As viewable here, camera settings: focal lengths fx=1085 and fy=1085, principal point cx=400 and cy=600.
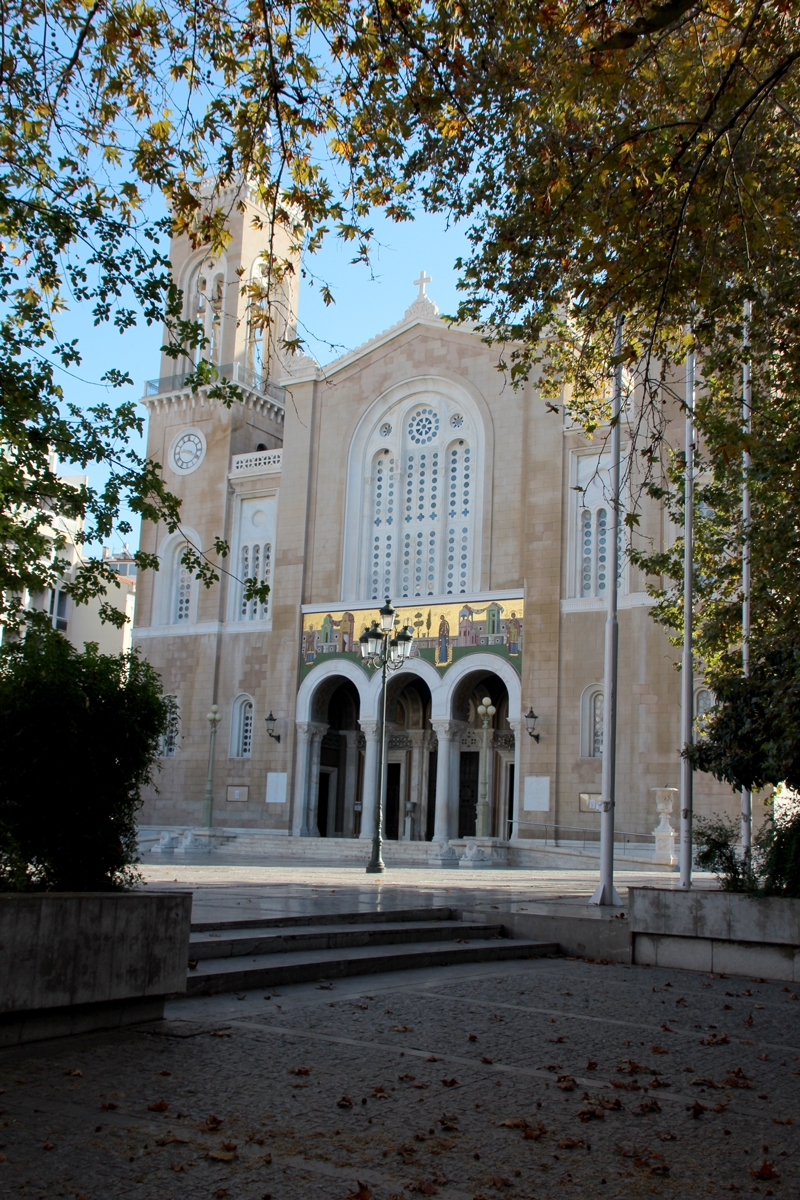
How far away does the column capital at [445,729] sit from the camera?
32.1 metres

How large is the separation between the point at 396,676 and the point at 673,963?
24.4 metres

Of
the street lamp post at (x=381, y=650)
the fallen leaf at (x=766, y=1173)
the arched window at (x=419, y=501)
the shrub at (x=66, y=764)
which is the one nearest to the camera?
the fallen leaf at (x=766, y=1173)

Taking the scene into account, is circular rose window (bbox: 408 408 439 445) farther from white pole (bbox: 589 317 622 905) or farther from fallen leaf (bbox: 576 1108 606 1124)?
fallen leaf (bbox: 576 1108 606 1124)

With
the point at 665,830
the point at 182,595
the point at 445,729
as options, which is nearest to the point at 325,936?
the point at 665,830

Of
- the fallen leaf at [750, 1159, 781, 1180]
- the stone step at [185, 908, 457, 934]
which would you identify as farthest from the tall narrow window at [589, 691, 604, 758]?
the fallen leaf at [750, 1159, 781, 1180]

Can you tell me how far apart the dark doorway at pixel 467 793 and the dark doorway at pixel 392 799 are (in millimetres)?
2348

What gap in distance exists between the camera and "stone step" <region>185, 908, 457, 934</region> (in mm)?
9086

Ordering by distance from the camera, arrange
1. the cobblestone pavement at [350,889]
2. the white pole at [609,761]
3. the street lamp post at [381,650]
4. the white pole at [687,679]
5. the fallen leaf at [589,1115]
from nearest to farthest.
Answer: the fallen leaf at [589,1115] < the cobblestone pavement at [350,889] < the white pole at [609,761] < the white pole at [687,679] < the street lamp post at [381,650]

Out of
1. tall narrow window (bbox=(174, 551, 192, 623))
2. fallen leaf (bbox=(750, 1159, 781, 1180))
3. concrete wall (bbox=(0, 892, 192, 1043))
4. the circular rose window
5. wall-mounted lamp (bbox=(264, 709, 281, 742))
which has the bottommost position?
fallen leaf (bbox=(750, 1159, 781, 1180))

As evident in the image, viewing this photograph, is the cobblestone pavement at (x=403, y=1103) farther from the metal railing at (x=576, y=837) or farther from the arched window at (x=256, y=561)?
the arched window at (x=256, y=561)

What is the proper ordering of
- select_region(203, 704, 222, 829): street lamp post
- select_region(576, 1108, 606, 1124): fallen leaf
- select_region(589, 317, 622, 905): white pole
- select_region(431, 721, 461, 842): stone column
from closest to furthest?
1. select_region(576, 1108, 606, 1124): fallen leaf
2. select_region(589, 317, 622, 905): white pole
3. select_region(431, 721, 461, 842): stone column
4. select_region(203, 704, 222, 829): street lamp post

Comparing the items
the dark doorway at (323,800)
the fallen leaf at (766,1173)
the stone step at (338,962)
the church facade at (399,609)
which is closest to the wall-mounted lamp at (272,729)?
the church facade at (399,609)

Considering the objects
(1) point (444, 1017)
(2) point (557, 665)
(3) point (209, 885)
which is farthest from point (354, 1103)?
(2) point (557, 665)

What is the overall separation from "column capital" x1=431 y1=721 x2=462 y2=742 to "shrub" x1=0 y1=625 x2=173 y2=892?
25.8 m
